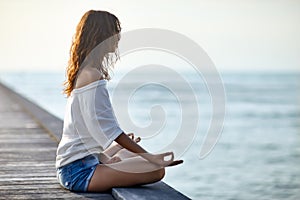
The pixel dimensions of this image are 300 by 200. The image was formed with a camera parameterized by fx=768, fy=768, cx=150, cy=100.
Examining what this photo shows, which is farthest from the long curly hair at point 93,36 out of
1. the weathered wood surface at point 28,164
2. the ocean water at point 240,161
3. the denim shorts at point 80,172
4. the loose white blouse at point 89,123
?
the ocean water at point 240,161

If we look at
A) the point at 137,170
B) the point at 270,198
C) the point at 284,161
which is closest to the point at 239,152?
the point at 284,161

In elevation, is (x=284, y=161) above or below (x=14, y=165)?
above

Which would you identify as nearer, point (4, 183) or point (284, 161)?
point (4, 183)

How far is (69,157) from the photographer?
14.4 ft

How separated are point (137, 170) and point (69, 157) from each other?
0.40 m

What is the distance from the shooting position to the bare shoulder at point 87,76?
4.28m

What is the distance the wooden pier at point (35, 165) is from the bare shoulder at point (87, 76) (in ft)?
2.06

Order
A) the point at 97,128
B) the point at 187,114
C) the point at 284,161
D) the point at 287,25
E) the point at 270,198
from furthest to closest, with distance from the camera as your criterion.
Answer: the point at 287,25, the point at 187,114, the point at 284,161, the point at 270,198, the point at 97,128

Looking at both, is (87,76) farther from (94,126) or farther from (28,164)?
(28,164)

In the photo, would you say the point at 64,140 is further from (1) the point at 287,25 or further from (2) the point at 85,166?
(1) the point at 287,25

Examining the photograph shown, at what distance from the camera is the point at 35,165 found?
540 cm

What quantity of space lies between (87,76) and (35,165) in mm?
1328

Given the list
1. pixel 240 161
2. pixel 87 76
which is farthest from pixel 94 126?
pixel 240 161

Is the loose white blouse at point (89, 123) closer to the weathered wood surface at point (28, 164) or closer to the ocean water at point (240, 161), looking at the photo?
the weathered wood surface at point (28, 164)
